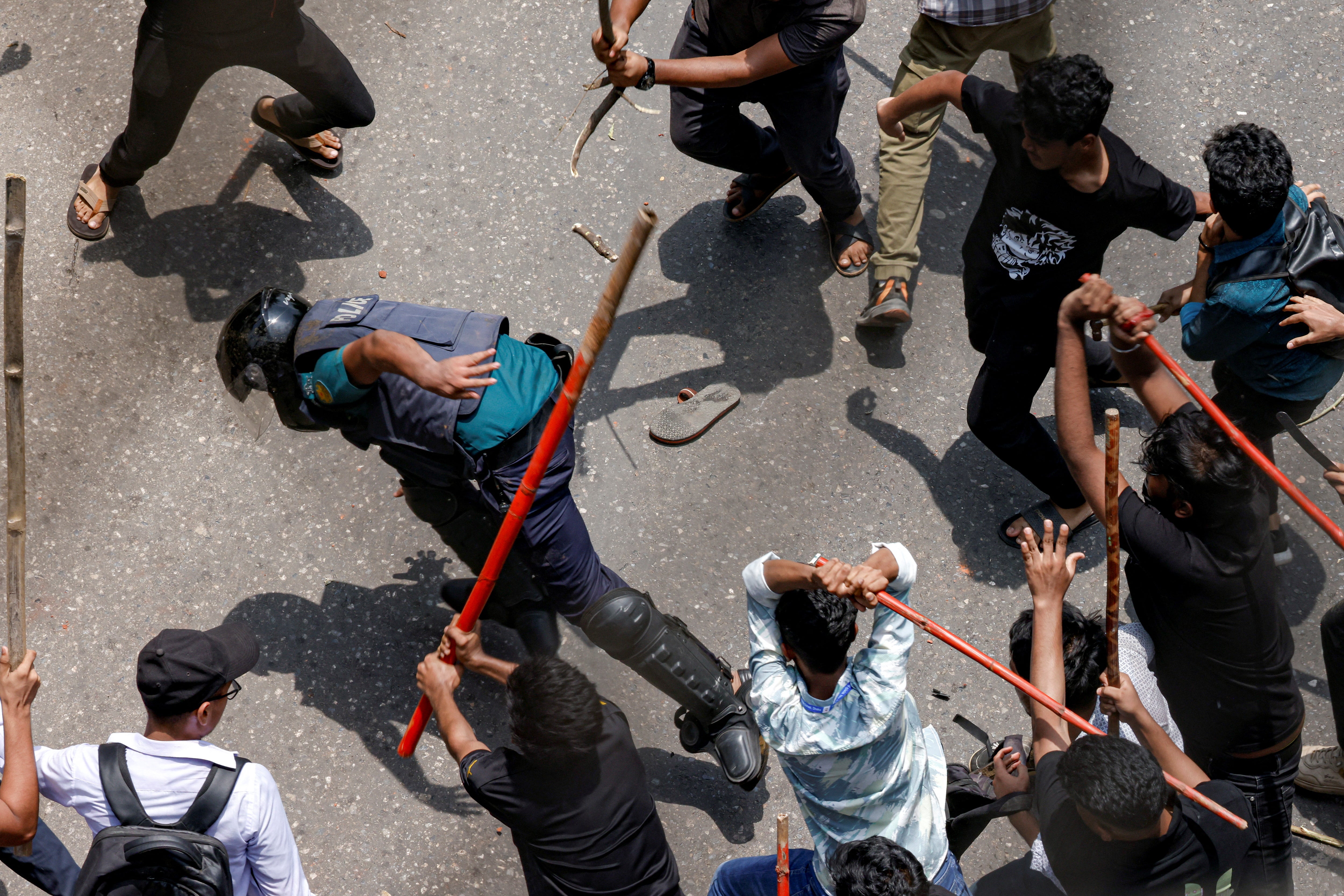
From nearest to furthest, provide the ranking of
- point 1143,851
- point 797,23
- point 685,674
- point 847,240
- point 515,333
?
point 1143,851 → point 685,674 → point 797,23 → point 515,333 → point 847,240

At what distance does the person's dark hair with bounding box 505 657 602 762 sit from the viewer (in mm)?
2545

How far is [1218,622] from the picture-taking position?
2.82 metres

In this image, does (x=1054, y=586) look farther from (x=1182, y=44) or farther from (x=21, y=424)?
(x=1182, y=44)

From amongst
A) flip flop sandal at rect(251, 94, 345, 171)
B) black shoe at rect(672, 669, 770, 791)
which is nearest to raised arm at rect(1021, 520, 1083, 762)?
black shoe at rect(672, 669, 770, 791)

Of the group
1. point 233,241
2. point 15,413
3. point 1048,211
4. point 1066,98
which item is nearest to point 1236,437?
point 1048,211

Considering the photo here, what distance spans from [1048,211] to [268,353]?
245 centimetres

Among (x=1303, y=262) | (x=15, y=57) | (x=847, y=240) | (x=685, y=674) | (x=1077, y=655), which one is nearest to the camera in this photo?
(x=1077, y=655)

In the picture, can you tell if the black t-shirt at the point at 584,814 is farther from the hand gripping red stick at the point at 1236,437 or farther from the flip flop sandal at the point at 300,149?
the flip flop sandal at the point at 300,149

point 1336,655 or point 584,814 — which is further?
point 1336,655

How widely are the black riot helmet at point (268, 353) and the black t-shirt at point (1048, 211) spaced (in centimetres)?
227

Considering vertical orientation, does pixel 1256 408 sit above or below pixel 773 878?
above

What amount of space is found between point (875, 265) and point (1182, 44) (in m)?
2.19

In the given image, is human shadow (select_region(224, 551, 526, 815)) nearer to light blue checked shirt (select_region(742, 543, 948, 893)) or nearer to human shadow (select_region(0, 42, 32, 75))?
light blue checked shirt (select_region(742, 543, 948, 893))

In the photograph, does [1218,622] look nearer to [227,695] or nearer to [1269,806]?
[1269,806]
